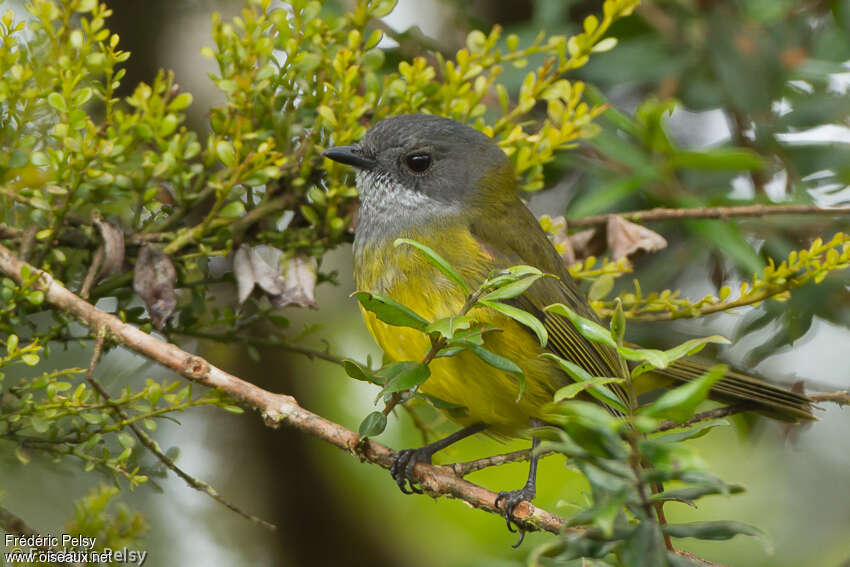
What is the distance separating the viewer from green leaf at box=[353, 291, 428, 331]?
1623 mm

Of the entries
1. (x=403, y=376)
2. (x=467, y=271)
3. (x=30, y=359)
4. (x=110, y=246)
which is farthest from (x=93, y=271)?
(x=467, y=271)

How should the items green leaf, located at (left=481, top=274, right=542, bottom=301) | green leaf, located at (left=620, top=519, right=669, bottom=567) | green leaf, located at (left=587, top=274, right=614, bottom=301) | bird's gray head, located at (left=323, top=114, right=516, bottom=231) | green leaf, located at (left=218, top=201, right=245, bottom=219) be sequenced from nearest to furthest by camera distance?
green leaf, located at (left=620, top=519, right=669, bottom=567) → green leaf, located at (left=481, top=274, right=542, bottom=301) → green leaf, located at (left=218, top=201, right=245, bottom=219) → green leaf, located at (left=587, top=274, right=614, bottom=301) → bird's gray head, located at (left=323, top=114, right=516, bottom=231)

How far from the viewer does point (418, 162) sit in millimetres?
2922

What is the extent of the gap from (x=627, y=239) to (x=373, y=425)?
1129 mm

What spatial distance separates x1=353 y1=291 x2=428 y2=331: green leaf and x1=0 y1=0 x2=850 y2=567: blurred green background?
1240 mm

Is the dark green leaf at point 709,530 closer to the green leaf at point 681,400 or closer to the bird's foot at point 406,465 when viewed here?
the green leaf at point 681,400

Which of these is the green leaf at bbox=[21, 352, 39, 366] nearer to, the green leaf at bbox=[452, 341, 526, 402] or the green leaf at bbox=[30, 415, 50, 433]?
the green leaf at bbox=[30, 415, 50, 433]

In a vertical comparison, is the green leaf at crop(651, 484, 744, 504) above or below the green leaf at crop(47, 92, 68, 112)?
below

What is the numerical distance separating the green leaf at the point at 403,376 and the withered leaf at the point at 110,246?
2.54 feet

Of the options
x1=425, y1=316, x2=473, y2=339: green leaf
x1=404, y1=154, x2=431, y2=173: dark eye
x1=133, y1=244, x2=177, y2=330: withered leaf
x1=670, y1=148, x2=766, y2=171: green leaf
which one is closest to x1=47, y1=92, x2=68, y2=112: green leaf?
x1=133, y1=244, x2=177, y2=330: withered leaf

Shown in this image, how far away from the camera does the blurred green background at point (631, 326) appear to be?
3.18 metres

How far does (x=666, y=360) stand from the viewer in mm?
1357

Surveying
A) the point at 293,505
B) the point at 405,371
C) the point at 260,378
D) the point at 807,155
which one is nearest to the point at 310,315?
the point at 260,378

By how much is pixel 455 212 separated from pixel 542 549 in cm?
180
